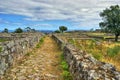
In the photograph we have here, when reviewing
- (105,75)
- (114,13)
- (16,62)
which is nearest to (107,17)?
(114,13)

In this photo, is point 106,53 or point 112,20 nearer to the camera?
point 106,53

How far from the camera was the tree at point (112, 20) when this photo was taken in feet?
220

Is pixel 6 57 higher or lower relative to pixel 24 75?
higher

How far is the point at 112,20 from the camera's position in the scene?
222ft

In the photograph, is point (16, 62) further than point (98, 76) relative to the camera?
Yes

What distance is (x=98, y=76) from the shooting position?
22.0 ft

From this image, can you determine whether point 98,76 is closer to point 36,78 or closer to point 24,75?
point 36,78

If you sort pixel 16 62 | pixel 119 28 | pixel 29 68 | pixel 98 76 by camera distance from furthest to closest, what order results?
1. pixel 119 28
2. pixel 16 62
3. pixel 29 68
4. pixel 98 76

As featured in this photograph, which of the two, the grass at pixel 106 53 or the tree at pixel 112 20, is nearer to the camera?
the grass at pixel 106 53

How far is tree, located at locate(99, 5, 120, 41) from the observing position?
67.1 m

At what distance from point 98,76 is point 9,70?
563 cm

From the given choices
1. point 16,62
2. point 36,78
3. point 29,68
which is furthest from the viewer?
point 16,62

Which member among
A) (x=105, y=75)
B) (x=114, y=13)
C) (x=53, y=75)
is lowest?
(x=53, y=75)

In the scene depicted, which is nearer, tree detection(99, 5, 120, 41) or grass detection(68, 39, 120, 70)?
grass detection(68, 39, 120, 70)
